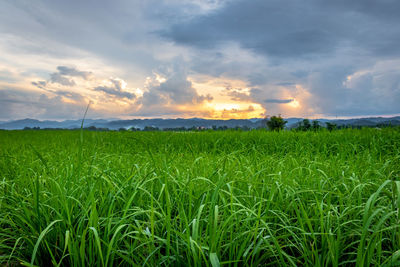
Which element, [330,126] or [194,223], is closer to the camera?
[194,223]

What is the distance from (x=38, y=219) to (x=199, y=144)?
6.52 m

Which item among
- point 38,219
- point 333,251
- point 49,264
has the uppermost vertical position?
point 38,219

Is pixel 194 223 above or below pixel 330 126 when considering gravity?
below

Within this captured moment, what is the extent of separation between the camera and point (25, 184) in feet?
10.2

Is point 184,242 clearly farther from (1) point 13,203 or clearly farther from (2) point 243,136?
(2) point 243,136

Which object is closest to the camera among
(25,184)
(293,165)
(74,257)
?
(74,257)

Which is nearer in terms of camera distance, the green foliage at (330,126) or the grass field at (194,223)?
the grass field at (194,223)

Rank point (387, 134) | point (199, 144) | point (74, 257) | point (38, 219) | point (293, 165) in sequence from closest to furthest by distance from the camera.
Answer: point (74, 257) < point (38, 219) < point (293, 165) < point (387, 134) < point (199, 144)

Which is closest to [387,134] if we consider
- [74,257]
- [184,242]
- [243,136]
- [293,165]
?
[243,136]

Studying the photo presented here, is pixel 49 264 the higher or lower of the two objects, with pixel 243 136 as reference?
→ lower

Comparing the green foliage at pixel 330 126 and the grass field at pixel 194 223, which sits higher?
the green foliage at pixel 330 126

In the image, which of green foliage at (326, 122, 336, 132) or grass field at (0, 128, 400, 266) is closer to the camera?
grass field at (0, 128, 400, 266)

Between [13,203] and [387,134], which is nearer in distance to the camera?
[13,203]

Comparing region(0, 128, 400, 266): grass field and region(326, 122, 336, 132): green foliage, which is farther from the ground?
region(326, 122, 336, 132): green foliage
